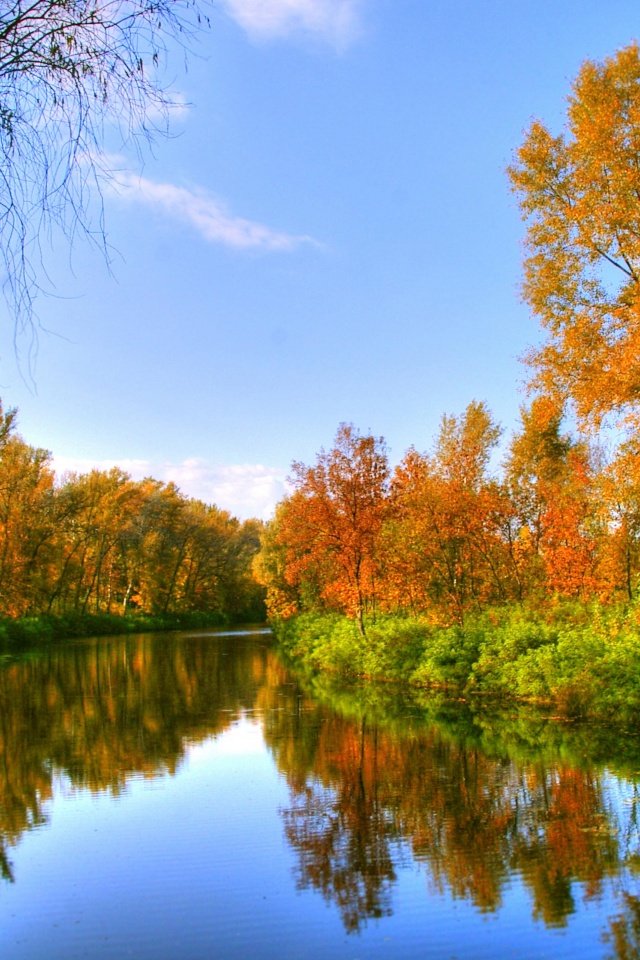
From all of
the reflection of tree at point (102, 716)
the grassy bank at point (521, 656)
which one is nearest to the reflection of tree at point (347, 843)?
the reflection of tree at point (102, 716)

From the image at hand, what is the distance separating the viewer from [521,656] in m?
19.6

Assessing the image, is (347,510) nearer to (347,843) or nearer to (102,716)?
(102,716)

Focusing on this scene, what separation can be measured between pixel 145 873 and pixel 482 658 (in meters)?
14.0

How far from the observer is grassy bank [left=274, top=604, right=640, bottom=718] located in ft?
54.9

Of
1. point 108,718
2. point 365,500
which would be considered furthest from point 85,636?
point 108,718

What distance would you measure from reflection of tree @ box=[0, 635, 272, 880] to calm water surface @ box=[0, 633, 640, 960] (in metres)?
0.10

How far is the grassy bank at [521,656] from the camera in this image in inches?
659

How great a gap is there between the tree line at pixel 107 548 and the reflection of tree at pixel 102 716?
11242 millimetres

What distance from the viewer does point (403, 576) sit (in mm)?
26938

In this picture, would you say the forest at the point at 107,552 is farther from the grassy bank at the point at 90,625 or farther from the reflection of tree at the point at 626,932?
the reflection of tree at the point at 626,932

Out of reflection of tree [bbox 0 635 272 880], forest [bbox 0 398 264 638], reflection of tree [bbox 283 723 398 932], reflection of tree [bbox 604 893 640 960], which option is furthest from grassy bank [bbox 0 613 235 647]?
reflection of tree [bbox 604 893 640 960]

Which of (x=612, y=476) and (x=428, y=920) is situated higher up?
(x=612, y=476)

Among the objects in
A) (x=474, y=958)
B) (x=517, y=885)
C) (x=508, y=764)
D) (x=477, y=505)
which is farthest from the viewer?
(x=477, y=505)

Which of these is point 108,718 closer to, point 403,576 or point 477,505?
point 403,576
